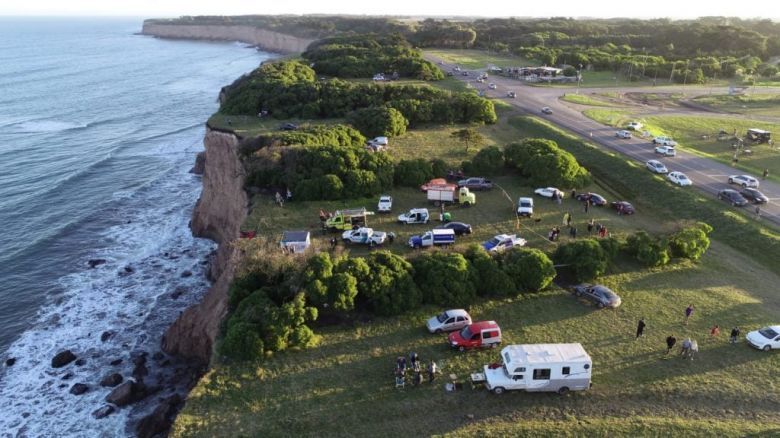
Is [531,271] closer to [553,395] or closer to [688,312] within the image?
[688,312]

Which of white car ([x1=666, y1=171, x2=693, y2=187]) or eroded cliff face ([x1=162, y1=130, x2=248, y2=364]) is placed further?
white car ([x1=666, y1=171, x2=693, y2=187])

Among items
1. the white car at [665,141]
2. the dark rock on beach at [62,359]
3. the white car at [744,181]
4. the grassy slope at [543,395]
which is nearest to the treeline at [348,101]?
the white car at [665,141]

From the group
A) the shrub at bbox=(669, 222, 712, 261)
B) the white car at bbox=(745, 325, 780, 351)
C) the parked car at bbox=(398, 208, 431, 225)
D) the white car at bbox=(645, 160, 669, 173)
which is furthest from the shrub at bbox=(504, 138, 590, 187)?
the white car at bbox=(745, 325, 780, 351)

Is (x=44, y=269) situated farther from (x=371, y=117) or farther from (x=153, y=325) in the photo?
(x=371, y=117)

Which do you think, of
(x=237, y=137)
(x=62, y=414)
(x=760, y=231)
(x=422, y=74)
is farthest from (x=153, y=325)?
(x=422, y=74)

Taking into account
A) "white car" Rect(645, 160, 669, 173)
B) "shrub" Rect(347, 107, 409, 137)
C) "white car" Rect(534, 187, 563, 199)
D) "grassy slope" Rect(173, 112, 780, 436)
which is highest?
"shrub" Rect(347, 107, 409, 137)

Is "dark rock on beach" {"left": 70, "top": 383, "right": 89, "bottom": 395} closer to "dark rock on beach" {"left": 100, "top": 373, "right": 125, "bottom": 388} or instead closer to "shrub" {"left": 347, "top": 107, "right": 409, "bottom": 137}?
"dark rock on beach" {"left": 100, "top": 373, "right": 125, "bottom": 388}

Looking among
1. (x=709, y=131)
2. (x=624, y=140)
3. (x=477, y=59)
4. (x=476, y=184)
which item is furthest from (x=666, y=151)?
(x=477, y=59)
